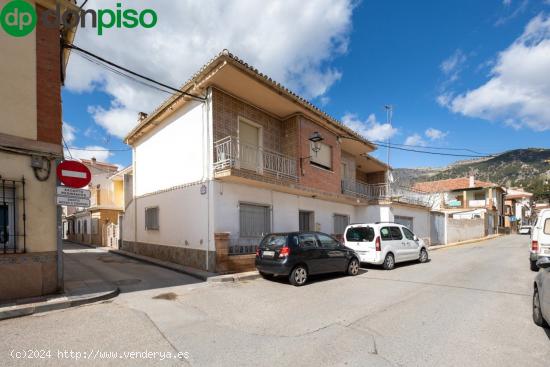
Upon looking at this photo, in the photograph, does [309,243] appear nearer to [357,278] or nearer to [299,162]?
[357,278]

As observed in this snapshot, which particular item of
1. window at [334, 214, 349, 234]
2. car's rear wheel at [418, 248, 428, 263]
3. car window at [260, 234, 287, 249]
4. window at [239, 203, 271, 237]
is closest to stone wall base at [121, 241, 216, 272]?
window at [239, 203, 271, 237]

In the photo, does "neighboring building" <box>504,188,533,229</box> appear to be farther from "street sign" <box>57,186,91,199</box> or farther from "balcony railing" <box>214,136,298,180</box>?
"street sign" <box>57,186,91,199</box>

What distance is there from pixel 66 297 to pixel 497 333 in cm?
768

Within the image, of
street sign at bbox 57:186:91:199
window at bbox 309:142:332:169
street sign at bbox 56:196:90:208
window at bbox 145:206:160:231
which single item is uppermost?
window at bbox 309:142:332:169

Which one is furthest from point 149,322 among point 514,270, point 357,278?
point 514,270

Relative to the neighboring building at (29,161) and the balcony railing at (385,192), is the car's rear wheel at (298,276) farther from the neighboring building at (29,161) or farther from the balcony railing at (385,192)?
the balcony railing at (385,192)

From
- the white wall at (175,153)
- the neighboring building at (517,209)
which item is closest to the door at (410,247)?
the white wall at (175,153)

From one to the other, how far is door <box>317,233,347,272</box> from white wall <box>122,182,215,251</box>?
11.3 ft

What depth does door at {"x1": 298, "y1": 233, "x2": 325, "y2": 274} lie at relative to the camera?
8203 millimetres

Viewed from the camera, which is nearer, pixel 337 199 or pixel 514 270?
pixel 514 270

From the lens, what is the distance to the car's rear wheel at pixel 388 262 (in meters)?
10.6

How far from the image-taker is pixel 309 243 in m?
8.49

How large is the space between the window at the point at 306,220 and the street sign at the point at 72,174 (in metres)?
8.66

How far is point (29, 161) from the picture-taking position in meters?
6.29
